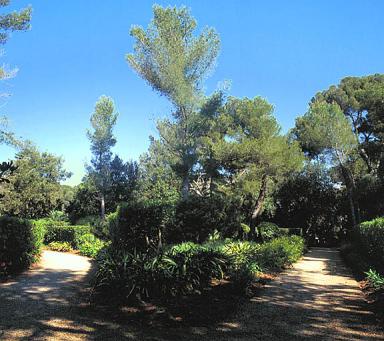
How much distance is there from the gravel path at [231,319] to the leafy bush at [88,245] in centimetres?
599

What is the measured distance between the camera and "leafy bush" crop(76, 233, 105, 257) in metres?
13.9

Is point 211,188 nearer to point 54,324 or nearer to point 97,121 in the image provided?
point 97,121

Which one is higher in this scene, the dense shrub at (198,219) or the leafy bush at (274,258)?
the dense shrub at (198,219)

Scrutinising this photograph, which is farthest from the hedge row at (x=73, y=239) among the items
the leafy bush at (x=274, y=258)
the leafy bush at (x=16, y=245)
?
the leafy bush at (x=274, y=258)

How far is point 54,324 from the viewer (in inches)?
190

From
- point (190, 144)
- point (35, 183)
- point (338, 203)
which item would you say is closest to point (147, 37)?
point (190, 144)

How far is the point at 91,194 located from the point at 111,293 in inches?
1180

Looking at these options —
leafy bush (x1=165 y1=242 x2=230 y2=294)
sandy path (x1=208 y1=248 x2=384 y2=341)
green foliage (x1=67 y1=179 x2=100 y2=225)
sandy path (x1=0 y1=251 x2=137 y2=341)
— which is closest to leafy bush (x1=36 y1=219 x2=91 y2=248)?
sandy path (x1=0 y1=251 x2=137 y2=341)

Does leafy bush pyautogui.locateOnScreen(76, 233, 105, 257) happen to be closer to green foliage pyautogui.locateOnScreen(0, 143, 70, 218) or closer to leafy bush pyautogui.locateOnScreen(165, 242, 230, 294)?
leafy bush pyautogui.locateOnScreen(165, 242, 230, 294)

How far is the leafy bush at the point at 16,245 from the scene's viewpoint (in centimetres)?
908

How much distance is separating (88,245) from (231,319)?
426 inches

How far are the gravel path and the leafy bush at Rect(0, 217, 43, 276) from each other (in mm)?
1376

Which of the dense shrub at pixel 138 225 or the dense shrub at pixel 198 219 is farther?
the dense shrub at pixel 198 219

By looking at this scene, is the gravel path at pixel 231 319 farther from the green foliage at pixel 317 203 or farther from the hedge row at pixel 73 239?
the green foliage at pixel 317 203
